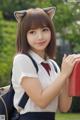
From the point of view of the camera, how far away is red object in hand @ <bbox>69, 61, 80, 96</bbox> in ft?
10.4

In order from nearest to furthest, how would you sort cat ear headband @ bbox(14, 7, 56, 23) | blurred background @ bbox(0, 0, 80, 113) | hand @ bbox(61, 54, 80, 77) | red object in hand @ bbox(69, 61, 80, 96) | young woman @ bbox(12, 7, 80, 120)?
red object in hand @ bbox(69, 61, 80, 96), hand @ bbox(61, 54, 80, 77), young woman @ bbox(12, 7, 80, 120), cat ear headband @ bbox(14, 7, 56, 23), blurred background @ bbox(0, 0, 80, 113)

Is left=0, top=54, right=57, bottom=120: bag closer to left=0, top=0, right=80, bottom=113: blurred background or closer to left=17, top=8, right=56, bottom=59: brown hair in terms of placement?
left=17, top=8, right=56, bottom=59: brown hair

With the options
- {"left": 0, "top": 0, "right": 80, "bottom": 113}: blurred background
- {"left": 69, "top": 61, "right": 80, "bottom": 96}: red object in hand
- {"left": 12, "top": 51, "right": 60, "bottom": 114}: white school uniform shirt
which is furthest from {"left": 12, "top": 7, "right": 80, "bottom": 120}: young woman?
{"left": 0, "top": 0, "right": 80, "bottom": 113}: blurred background

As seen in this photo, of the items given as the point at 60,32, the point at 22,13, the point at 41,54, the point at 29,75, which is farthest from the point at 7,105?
the point at 60,32

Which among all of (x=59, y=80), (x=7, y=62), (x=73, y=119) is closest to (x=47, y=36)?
(x=59, y=80)

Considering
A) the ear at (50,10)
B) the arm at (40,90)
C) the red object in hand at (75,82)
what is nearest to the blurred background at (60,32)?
the ear at (50,10)

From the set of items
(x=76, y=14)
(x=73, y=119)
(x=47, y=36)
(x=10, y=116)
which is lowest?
(x=73, y=119)

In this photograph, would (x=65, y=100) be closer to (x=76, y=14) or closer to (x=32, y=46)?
(x=32, y=46)

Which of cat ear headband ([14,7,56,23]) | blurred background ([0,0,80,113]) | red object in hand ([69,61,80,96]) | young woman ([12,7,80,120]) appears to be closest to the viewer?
red object in hand ([69,61,80,96])

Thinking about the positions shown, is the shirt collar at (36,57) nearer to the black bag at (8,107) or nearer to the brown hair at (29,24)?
the brown hair at (29,24)

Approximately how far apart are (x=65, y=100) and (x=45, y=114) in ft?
0.69

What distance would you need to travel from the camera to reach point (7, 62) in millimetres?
20406

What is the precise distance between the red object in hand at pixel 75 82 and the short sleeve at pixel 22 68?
302 millimetres

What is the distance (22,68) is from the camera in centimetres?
350
